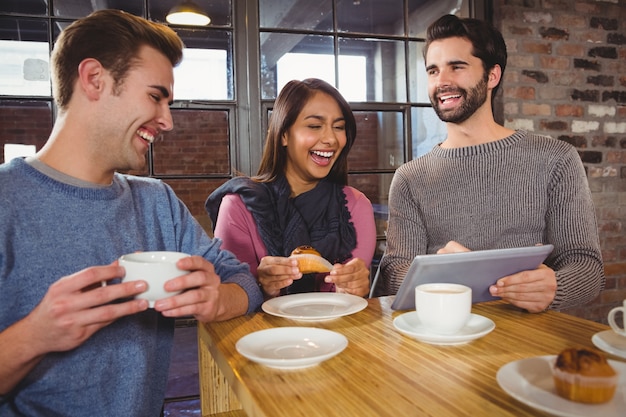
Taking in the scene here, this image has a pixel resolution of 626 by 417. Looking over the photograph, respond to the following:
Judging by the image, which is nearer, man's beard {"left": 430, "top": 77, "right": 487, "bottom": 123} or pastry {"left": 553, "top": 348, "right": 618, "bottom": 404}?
pastry {"left": 553, "top": 348, "right": 618, "bottom": 404}

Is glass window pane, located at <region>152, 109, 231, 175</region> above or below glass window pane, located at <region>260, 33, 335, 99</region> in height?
below

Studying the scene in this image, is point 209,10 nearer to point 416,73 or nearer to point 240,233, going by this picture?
point 416,73

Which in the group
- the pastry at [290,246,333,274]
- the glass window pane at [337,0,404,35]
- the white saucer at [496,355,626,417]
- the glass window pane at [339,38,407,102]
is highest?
the glass window pane at [337,0,404,35]

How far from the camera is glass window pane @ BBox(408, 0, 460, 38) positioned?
2.90 metres

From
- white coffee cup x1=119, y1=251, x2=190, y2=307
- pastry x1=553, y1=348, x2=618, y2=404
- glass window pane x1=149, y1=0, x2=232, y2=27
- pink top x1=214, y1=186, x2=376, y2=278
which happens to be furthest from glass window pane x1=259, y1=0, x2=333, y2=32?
pastry x1=553, y1=348, x2=618, y2=404

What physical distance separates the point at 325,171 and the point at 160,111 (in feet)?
2.67

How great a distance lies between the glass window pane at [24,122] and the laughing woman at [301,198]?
1.06 meters

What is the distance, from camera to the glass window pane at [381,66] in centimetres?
282

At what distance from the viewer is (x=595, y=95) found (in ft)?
9.57

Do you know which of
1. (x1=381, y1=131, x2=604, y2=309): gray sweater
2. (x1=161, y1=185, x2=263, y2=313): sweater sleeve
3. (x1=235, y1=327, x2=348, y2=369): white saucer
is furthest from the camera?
(x1=381, y1=131, x2=604, y2=309): gray sweater

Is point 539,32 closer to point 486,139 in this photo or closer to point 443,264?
point 486,139

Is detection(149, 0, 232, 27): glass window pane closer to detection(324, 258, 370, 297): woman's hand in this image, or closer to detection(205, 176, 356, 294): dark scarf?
detection(205, 176, 356, 294): dark scarf

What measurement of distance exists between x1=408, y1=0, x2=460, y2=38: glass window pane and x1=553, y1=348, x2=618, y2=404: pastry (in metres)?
2.56

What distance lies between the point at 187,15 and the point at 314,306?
1.88 metres
